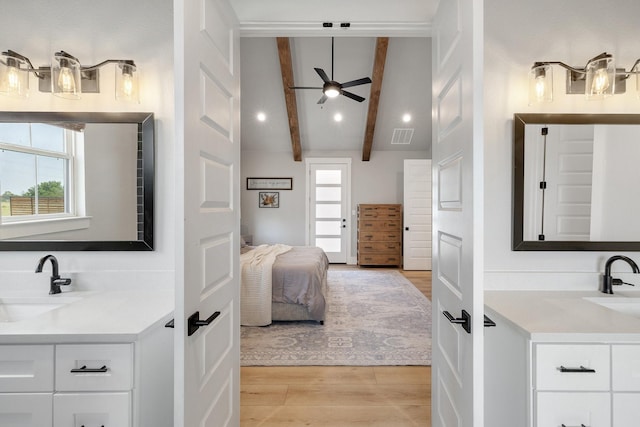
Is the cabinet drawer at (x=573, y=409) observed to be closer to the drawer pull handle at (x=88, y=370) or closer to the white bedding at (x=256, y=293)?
the drawer pull handle at (x=88, y=370)

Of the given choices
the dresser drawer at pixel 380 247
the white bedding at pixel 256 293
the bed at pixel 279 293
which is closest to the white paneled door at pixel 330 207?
the dresser drawer at pixel 380 247

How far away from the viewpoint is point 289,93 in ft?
16.5

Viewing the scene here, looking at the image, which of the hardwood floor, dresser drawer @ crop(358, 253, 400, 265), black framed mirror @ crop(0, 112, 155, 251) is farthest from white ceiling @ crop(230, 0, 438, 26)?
dresser drawer @ crop(358, 253, 400, 265)

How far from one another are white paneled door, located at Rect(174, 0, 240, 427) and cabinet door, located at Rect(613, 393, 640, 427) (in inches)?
56.5

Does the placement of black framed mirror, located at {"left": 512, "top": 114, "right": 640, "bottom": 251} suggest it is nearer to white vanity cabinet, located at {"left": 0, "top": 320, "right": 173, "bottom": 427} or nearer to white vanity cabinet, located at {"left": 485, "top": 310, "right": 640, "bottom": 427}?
white vanity cabinet, located at {"left": 485, "top": 310, "right": 640, "bottom": 427}

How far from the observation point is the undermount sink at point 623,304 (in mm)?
1433

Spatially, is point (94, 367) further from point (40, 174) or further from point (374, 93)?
point (374, 93)

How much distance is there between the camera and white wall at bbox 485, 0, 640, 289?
1.61 m

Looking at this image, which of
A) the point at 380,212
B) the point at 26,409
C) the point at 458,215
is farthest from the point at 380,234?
the point at 26,409

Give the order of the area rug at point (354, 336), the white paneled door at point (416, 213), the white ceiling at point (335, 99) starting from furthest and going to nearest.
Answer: the white paneled door at point (416, 213) → the white ceiling at point (335, 99) → the area rug at point (354, 336)

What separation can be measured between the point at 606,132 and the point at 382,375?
2.07 m

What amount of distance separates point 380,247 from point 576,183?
193 inches

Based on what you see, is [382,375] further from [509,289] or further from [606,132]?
[606,132]

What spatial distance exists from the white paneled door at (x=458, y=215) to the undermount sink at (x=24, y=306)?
177 cm
